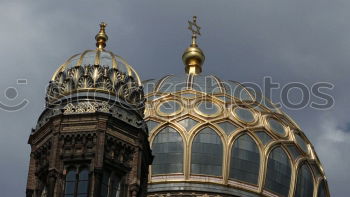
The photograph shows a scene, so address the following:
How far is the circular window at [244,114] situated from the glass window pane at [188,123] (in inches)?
82.1

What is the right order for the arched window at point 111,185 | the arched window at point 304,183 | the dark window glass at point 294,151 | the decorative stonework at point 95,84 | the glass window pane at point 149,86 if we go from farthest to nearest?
the glass window pane at point 149,86
the dark window glass at point 294,151
the arched window at point 304,183
the decorative stonework at point 95,84
the arched window at point 111,185

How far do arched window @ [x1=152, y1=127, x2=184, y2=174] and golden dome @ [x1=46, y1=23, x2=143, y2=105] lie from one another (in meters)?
7.79

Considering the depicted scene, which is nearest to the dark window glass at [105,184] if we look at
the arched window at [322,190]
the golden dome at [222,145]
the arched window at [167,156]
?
the golden dome at [222,145]

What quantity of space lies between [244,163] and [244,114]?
9.52ft

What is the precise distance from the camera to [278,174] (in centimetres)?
6069

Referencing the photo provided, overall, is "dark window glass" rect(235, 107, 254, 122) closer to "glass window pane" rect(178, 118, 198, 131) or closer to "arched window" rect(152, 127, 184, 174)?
"glass window pane" rect(178, 118, 198, 131)

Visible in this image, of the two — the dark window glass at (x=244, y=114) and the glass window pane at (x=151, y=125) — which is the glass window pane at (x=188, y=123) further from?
the dark window glass at (x=244, y=114)

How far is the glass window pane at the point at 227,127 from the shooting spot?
6091 cm

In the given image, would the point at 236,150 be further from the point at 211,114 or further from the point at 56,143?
the point at 56,143

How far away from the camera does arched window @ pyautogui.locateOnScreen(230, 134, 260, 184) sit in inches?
2360

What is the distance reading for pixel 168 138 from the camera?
6031cm

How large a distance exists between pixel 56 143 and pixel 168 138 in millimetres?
10951

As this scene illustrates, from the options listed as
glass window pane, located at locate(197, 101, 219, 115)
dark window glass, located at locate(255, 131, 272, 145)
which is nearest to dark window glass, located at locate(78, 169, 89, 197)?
glass window pane, located at locate(197, 101, 219, 115)

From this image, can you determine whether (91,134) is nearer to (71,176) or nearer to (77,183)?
(71,176)
